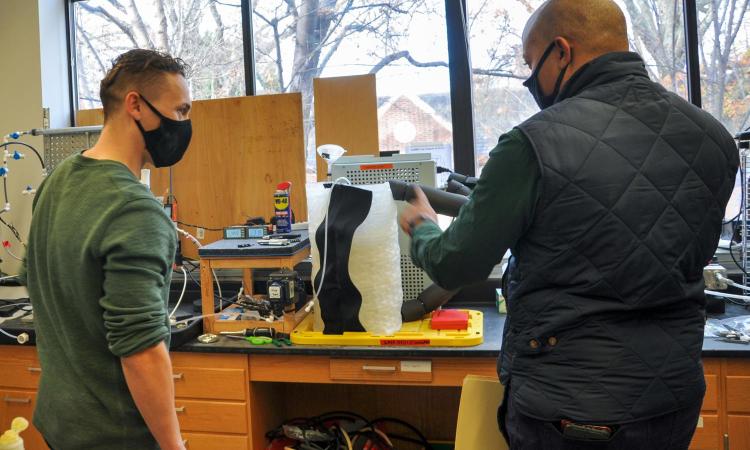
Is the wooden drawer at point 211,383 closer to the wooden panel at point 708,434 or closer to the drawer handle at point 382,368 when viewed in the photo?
the drawer handle at point 382,368

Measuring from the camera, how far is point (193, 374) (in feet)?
7.08

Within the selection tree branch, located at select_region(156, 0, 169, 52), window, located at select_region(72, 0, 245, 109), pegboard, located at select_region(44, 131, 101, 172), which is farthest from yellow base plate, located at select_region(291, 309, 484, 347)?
tree branch, located at select_region(156, 0, 169, 52)

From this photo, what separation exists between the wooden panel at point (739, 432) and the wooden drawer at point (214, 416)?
155 centimetres

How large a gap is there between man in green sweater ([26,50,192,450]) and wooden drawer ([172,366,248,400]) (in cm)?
94

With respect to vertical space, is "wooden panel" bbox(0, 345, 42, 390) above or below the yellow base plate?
below

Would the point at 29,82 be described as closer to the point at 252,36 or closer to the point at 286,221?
the point at 252,36

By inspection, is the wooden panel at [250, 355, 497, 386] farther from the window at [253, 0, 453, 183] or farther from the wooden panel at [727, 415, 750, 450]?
the window at [253, 0, 453, 183]

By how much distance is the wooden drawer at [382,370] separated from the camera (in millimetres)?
2027

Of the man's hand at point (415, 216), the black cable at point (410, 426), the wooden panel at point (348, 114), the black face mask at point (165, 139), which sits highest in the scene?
the wooden panel at point (348, 114)

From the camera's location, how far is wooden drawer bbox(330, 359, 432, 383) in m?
2.03

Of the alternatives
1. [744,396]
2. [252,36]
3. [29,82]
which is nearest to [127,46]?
[29,82]

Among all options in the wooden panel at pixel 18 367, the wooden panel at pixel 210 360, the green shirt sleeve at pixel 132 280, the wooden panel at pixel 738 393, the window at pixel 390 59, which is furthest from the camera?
the window at pixel 390 59

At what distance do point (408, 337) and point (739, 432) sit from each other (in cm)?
103

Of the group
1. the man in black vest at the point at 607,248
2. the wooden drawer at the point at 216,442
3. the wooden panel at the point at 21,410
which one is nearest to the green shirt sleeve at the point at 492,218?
the man in black vest at the point at 607,248
